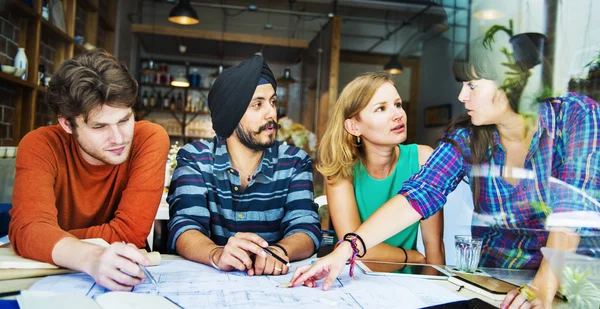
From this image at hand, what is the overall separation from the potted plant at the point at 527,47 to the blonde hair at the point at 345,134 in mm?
718

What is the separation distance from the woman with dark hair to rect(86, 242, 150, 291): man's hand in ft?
0.98

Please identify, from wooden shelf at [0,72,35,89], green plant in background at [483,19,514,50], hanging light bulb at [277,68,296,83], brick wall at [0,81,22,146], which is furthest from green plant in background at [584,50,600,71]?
hanging light bulb at [277,68,296,83]

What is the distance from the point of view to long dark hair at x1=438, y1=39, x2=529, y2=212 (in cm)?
94

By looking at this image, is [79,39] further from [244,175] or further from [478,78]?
[478,78]

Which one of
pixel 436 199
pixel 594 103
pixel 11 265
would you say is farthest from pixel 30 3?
pixel 594 103

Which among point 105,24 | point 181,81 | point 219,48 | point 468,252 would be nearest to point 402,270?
point 468,252

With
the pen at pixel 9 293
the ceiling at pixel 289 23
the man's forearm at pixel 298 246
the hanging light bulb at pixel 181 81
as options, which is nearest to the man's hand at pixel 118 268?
the pen at pixel 9 293

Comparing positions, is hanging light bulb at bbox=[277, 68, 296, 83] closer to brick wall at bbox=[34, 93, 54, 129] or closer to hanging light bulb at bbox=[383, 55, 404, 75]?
hanging light bulb at bbox=[383, 55, 404, 75]

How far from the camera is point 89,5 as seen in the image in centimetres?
491

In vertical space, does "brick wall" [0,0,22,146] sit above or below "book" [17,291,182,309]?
above

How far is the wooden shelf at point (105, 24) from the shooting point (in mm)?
5336

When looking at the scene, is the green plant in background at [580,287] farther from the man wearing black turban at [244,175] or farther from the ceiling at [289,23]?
the ceiling at [289,23]

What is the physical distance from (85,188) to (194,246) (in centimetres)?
39

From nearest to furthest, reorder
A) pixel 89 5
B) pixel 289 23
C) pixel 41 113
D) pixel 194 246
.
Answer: pixel 194 246
pixel 41 113
pixel 89 5
pixel 289 23
